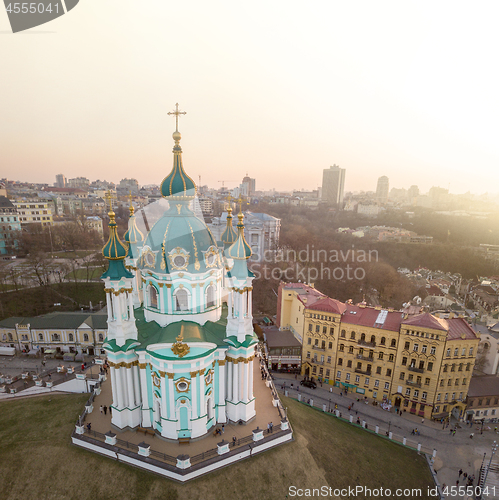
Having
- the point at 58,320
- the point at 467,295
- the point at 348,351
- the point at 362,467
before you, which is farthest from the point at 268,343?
the point at 467,295

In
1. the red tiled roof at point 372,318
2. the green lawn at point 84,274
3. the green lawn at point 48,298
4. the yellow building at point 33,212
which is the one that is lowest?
the green lawn at point 48,298

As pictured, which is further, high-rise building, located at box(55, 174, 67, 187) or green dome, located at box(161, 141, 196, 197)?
high-rise building, located at box(55, 174, 67, 187)

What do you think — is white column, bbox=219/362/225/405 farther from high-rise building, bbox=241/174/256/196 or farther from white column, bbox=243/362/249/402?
high-rise building, bbox=241/174/256/196

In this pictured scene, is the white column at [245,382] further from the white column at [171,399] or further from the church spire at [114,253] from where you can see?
the church spire at [114,253]

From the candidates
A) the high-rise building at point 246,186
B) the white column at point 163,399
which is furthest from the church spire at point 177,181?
the white column at point 163,399

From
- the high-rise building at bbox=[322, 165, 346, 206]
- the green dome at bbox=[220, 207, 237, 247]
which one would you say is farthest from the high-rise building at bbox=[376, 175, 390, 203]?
the green dome at bbox=[220, 207, 237, 247]

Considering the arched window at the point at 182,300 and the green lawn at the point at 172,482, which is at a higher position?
the arched window at the point at 182,300

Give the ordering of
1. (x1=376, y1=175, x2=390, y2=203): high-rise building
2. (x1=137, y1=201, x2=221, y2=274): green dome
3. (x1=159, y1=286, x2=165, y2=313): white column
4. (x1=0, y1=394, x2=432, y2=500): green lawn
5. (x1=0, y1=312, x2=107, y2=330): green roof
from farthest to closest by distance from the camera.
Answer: (x1=376, y1=175, x2=390, y2=203): high-rise building, (x1=0, y1=312, x2=107, y2=330): green roof, (x1=159, y1=286, x2=165, y2=313): white column, (x1=137, y1=201, x2=221, y2=274): green dome, (x1=0, y1=394, x2=432, y2=500): green lawn
